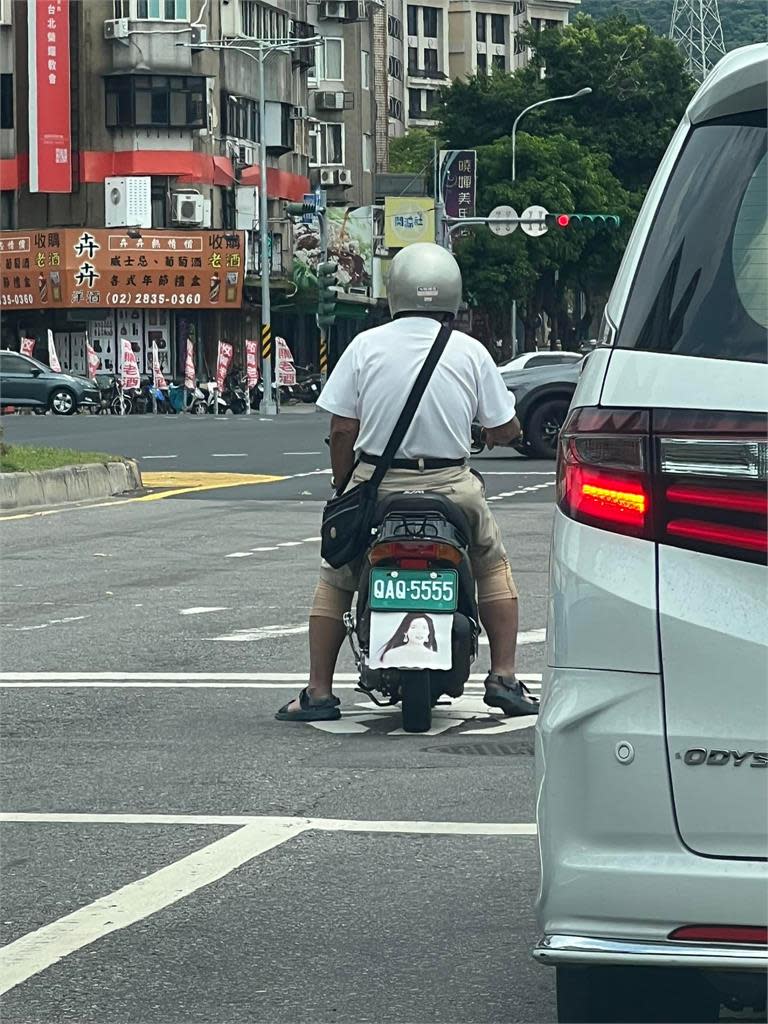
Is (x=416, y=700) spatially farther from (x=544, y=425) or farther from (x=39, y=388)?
(x=39, y=388)

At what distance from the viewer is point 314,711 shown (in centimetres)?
817

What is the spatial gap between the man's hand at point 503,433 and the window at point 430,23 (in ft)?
376

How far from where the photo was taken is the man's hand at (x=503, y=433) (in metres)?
7.81

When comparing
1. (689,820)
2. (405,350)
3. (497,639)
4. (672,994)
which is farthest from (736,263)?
(497,639)

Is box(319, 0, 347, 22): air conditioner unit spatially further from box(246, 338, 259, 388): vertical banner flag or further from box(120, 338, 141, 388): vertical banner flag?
box(120, 338, 141, 388): vertical banner flag

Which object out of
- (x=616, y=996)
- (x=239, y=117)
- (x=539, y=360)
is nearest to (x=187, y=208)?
(x=239, y=117)

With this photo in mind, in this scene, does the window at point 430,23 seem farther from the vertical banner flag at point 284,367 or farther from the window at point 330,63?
the vertical banner flag at point 284,367

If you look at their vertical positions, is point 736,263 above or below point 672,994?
above

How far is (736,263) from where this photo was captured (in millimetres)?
3537

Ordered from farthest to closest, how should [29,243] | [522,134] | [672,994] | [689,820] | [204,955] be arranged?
[522,134] → [29,243] → [204,955] → [672,994] → [689,820]

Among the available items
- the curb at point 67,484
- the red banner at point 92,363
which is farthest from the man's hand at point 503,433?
the red banner at point 92,363

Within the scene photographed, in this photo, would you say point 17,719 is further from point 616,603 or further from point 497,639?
point 616,603

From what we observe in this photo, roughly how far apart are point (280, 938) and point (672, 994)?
1.25 meters

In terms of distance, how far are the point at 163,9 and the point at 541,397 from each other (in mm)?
41346
